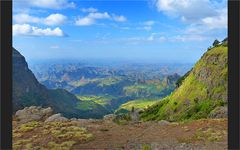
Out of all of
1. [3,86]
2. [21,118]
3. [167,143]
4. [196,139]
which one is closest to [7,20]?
[3,86]

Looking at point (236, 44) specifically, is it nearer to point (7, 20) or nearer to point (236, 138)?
point (236, 138)

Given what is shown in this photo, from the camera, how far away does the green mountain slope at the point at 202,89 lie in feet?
374

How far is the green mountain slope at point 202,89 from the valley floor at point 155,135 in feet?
252

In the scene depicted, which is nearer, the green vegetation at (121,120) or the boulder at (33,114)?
the green vegetation at (121,120)

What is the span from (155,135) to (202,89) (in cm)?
10269

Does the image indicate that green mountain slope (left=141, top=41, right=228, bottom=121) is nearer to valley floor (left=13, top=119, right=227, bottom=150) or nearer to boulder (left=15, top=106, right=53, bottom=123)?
boulder (left=15, top=106, right=53, bottom=123)

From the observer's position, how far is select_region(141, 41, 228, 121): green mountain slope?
374ft

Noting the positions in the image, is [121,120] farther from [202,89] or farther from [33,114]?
[202,89]

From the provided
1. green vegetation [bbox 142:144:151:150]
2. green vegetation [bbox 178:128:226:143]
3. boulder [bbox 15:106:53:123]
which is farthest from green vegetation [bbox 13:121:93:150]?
green vegetation [bbox 178:128:226:143]

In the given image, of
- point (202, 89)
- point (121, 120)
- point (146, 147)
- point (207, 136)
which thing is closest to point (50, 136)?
point (146, 147)

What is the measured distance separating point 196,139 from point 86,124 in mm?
10407

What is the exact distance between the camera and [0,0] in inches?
350

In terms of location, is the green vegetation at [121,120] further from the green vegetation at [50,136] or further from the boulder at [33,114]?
the boulder at [33,114]

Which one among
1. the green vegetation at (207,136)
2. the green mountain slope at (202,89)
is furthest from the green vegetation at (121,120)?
the green mountain slope at (202,89)
